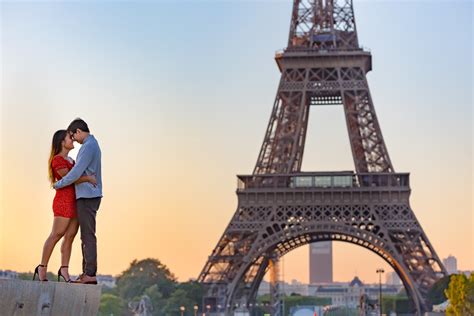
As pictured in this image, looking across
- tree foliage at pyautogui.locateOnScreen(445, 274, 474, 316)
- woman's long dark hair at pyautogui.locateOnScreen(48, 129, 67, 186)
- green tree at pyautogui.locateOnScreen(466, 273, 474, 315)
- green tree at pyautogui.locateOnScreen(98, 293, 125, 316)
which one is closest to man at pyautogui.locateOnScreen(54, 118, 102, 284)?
woman's long dark hair at pyautogui.locateOnScreen(48, 129, 67, 186)

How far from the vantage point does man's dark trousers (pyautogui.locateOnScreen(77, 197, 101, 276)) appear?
30.2 feet

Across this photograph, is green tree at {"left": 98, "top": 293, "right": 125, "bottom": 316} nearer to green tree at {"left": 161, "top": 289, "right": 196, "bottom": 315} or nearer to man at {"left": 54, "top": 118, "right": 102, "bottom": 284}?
green tree at {"left": 161, "top": 289, "right": 196, "bottom": 315}

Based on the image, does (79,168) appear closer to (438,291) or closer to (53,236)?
(53,236)

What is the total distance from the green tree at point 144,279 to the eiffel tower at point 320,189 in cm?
1456

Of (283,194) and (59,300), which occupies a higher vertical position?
(283,194)

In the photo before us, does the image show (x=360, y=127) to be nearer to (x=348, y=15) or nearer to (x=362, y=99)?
(x=362, y=99)

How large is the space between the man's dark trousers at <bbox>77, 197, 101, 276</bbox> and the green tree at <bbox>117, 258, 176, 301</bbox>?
8070 centimetres

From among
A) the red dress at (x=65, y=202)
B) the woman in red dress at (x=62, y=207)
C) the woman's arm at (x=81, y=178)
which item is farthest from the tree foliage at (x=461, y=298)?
the red dress at (x=65, y=202)

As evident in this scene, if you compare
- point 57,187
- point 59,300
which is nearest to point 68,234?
point 57,187

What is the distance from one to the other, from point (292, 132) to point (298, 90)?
312 cm

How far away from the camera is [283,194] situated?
2872 inches

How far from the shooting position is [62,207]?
927 centimetres

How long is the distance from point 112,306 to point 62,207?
79661 mm

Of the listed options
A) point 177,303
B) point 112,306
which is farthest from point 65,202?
point 112,306
